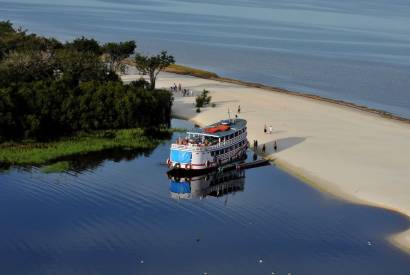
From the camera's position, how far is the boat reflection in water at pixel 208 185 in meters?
59.9

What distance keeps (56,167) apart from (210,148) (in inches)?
568

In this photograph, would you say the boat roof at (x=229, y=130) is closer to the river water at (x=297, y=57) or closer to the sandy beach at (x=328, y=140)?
the sandy beach at (x=328, y=140)

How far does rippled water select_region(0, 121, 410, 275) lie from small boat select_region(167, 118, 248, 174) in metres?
1.59

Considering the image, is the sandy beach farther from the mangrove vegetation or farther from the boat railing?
the mangrove vegetation

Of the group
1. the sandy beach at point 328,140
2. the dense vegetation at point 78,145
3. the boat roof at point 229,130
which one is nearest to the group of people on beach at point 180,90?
the sandy beach at point 328,140

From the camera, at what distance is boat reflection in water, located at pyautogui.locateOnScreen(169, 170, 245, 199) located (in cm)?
5988

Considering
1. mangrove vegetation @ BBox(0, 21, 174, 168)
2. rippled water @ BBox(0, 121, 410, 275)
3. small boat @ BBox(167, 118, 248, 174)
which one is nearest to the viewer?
rippled water @ BBox(0, 121, 410, 275)

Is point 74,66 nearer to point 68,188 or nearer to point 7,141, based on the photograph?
point 7,141

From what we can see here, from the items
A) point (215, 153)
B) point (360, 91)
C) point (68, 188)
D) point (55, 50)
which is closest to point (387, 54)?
point (360, 91)

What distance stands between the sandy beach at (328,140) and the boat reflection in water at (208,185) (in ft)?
19.6

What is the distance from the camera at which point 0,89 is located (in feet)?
249

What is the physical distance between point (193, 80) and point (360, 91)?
29.2 m

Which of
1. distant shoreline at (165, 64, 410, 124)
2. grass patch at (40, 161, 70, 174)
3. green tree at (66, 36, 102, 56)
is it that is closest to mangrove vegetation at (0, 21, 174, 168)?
grass patch at (40, 161, 70, 174)

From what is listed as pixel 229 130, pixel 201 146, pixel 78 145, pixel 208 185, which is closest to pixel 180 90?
pixel 78 145
